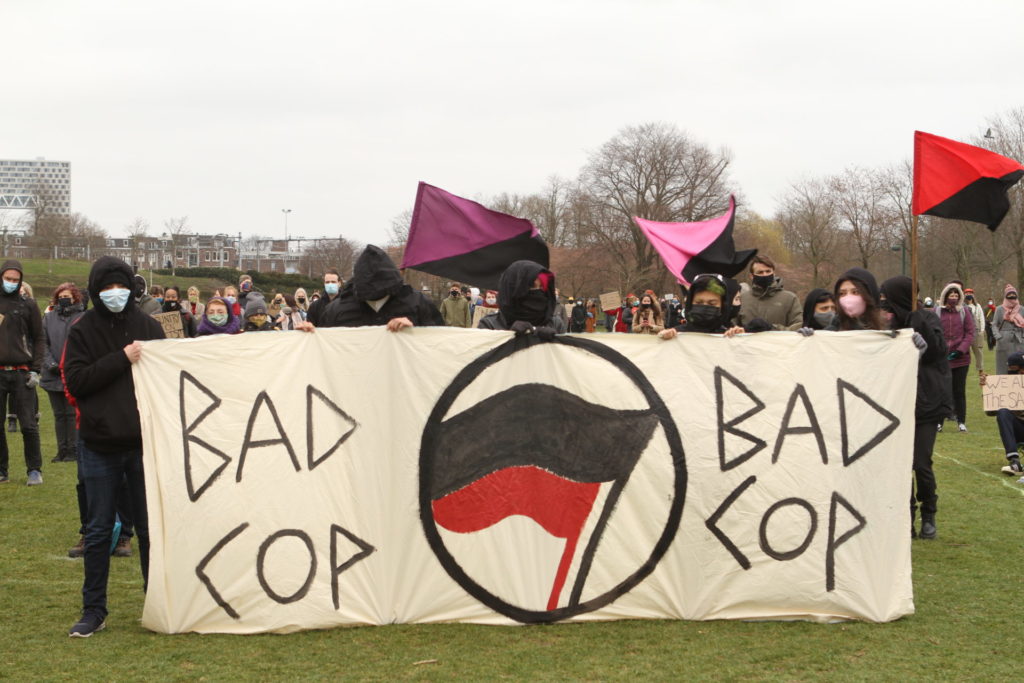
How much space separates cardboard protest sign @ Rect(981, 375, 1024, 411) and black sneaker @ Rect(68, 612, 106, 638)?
316 inches

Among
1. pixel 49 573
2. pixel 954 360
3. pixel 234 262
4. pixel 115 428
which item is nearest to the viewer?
pixel 115 428

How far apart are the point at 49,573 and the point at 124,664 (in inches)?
83.1

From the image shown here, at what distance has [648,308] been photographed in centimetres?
1053

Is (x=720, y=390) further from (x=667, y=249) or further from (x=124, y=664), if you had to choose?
(x=124, y=664)

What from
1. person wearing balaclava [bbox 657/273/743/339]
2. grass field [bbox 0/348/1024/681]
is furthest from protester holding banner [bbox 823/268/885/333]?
grass field [bbox 0/348/1024/681]

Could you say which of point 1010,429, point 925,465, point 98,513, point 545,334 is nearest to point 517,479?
point 545,334

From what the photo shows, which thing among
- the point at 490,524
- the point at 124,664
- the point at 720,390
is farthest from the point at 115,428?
the point at 720,390

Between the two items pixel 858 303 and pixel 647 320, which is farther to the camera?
pixel 647 320

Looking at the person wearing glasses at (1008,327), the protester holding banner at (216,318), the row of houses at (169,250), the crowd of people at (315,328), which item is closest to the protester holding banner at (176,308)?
the crowd of people at (315,328)

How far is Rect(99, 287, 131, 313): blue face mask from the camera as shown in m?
5.33

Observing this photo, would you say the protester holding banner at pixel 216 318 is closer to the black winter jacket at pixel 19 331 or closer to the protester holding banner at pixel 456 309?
the black winter jacket at pixel 19 331

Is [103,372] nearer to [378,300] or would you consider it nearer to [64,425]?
[378,300]

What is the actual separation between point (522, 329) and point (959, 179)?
3.21 meters

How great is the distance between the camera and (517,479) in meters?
5.52
